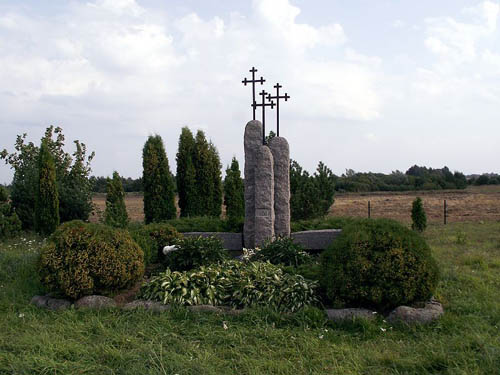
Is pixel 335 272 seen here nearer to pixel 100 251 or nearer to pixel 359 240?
pixel 359 240

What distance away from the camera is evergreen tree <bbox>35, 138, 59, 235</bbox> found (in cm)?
1041

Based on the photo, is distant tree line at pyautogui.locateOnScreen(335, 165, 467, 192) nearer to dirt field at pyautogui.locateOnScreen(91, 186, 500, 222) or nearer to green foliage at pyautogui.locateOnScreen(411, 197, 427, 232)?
dirt field at pyautogui.locateOnScreen(91, 186, 500, 222)

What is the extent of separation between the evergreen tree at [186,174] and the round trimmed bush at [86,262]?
20.9 feet

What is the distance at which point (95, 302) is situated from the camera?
16.5ft

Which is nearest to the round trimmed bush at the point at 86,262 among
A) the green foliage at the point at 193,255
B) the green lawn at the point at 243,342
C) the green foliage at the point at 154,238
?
the green lawn at the point at 243,342

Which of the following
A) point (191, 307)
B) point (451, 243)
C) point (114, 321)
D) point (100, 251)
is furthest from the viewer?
point (451, 243)

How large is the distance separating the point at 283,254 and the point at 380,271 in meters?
2.02

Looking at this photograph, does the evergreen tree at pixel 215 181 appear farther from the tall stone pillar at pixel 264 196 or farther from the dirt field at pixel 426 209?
the tall stone pillar at pixel 264 196

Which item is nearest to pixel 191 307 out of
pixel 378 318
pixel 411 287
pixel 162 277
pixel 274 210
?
pixel 162 277

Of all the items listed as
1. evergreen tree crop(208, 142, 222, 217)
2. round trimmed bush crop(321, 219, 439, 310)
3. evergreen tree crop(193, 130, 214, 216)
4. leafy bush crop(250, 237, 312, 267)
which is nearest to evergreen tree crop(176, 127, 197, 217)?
evergreen tree crop(193, 130, 214, 216)

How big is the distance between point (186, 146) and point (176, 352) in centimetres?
884

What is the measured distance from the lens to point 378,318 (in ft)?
14.8

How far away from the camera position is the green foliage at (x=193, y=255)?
6113 millimetres

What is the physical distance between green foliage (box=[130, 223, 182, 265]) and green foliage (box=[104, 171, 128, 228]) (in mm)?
3428
